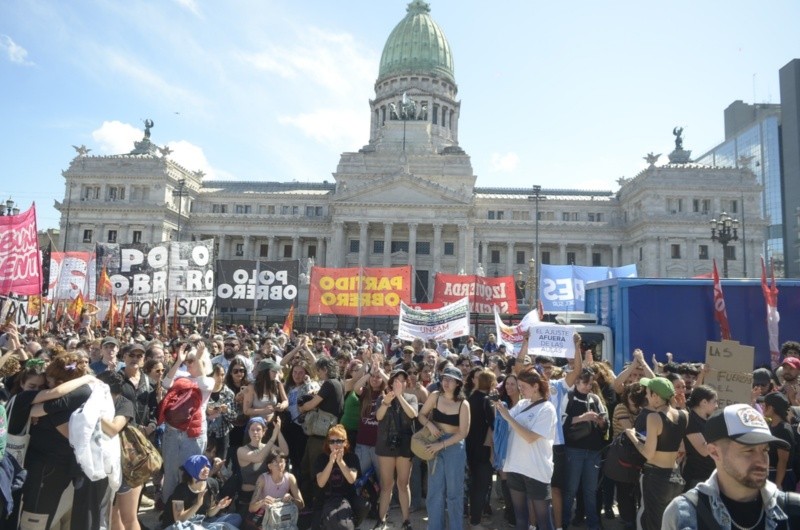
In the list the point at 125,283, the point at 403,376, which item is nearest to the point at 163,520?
the point at 403,376

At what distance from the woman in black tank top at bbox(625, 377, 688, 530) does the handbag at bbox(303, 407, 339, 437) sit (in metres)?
3.66

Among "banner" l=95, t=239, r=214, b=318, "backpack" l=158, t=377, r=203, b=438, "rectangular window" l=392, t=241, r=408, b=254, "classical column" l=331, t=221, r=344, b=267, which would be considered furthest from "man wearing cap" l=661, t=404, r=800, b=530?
"rectangular window" l=392, t=241, r=408, b=254

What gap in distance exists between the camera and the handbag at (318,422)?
23.0 feet

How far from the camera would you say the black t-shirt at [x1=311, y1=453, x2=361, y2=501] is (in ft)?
21.1

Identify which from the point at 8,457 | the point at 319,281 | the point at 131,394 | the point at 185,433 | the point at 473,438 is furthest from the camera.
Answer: the point at 319,281

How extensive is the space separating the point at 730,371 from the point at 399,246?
5084 centimetres

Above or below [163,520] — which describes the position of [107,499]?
above

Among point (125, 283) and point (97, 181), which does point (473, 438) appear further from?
point (97, 181)

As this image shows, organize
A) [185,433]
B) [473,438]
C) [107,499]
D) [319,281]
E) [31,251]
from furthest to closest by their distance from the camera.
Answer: [319,281]
[31,251]
[473,438]
[185,433]
[107,499]

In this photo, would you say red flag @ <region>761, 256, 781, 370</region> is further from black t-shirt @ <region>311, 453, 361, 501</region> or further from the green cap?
black t-shirt @ <region>311, 453, 361, 501</region>

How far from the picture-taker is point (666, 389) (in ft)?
18.4

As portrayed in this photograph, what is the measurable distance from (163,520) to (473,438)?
3.88 m

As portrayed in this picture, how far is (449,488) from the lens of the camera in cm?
669

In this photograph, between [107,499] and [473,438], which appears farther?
[473,438]
